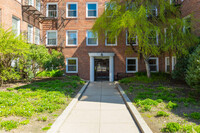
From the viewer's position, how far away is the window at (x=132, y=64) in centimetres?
1797

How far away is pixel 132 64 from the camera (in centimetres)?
1802

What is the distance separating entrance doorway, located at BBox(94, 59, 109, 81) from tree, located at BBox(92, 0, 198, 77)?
5670 millimetres

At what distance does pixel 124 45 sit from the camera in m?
17.8

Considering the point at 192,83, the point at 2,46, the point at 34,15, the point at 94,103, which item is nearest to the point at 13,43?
the point at 2,46

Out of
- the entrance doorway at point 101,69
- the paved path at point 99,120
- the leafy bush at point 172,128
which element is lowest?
the paved path at point 99,120

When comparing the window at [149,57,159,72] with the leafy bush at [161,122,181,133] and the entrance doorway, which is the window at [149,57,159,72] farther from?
the leafy bush at [161,122,181,133]

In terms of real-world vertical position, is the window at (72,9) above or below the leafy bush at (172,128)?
above

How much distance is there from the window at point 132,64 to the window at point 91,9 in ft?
20.8

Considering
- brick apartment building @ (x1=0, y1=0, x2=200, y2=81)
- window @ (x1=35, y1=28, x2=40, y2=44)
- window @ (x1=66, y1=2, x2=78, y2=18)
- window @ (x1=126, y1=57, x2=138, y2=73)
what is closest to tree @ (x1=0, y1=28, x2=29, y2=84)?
window @ (x1=35, y1=28, x2=40, y2=44)

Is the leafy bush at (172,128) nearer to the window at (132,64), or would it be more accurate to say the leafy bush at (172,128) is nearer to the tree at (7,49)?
the tree at (7,49)

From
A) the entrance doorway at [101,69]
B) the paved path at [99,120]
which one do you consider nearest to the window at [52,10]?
the entrance doorway at [101,69]

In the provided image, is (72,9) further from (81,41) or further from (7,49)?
(7,49)

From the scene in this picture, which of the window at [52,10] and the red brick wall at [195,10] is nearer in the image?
the red brick wall at [195,10]

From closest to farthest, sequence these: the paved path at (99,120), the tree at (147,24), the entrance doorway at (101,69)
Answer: the paved path at (99,120) < the tree at (147,24) < the entrance doorway at (101,69)
